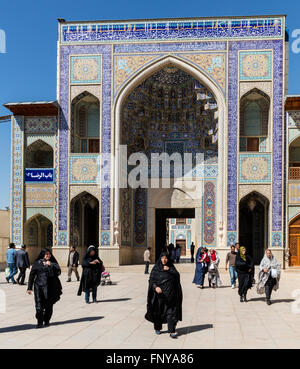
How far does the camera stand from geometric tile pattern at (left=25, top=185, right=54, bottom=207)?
779 inches

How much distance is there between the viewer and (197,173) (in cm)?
2117

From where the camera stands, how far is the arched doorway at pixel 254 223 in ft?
67.4

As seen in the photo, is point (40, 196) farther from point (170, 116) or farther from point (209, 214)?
point (209, 214)

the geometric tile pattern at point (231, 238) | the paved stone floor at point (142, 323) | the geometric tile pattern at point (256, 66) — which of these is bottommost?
the paved stone floor at point (142, 323)

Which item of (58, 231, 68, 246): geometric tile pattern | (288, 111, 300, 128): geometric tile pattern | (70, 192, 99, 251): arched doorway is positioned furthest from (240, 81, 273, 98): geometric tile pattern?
(58, 231, 68, 246): geometric tile pattern

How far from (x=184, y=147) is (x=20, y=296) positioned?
40.1 feet

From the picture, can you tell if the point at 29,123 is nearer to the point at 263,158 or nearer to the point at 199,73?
the point at 199,73

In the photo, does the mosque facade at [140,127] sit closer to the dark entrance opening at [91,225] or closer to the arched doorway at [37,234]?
the arched doorway at [37,234]

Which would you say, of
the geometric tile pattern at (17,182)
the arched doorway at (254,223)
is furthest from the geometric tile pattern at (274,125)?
the geometric tile pattern at (17,182)

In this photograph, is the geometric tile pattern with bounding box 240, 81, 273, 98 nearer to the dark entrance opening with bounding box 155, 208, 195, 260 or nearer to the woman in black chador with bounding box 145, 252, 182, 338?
the dark entrance opening with bounding box 155, 208, 195, 260

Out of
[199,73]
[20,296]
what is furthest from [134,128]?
[20,296]

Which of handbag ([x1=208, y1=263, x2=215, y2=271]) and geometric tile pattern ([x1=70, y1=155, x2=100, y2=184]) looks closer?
handbag ([x1=208, y1=263, x2=215, y2=271])

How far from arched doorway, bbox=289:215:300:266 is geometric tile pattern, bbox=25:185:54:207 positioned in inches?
338

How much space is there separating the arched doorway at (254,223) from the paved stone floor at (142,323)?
29.5 feet
